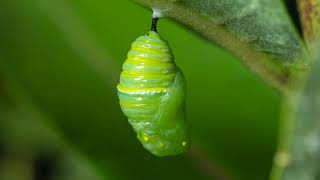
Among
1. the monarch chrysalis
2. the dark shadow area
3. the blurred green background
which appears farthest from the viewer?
the blurred green background

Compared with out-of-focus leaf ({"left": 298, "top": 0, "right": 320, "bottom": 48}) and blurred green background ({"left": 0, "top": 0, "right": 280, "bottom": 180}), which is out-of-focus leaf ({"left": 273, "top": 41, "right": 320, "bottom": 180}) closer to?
out-of-focus leaf ({"left": 298, "top": 0, "right": 320, "bottom": 48})

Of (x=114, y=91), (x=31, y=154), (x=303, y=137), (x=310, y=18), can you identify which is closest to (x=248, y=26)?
(x=310, y=18)

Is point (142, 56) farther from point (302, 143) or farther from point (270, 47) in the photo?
point (302, 143)

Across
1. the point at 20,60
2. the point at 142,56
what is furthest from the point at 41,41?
the point at 142,56

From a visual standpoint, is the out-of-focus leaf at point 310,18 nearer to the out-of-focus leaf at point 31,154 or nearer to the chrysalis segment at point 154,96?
the chrysalis segment at point 154,96

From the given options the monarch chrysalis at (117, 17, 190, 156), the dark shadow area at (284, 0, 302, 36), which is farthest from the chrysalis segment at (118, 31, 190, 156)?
the dark shadow area at (284, 0, 302, 36)

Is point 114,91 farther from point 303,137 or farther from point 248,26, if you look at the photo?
point 303,137
